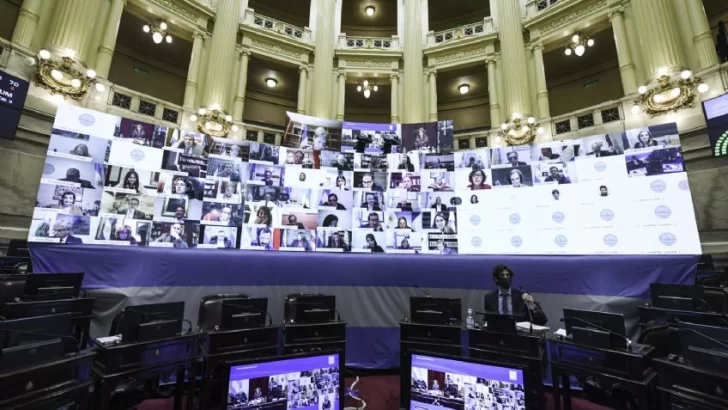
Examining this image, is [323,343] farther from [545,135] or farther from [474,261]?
[545,135]

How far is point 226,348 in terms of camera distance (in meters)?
3.32

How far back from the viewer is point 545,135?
35.1 feet

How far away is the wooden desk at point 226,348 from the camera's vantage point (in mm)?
A: 3186

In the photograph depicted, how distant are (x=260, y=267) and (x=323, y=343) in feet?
7.75

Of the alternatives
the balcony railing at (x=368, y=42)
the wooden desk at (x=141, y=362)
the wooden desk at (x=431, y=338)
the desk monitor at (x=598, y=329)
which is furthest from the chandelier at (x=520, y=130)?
the wooden desk at (x=141, y=362)

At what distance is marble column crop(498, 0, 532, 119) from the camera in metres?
11.0

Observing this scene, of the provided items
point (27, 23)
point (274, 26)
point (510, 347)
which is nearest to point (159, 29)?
point (27, 23)

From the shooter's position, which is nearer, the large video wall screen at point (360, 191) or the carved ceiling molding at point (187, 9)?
the large video wall screen at point (360, 191)

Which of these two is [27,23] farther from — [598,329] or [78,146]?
Result: [598,329]

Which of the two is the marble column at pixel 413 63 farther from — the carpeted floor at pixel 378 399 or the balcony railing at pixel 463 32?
the carpeted floor at pixel 378 399

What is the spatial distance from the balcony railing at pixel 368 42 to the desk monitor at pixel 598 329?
12.8 m

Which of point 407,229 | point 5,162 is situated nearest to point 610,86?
point 407,229

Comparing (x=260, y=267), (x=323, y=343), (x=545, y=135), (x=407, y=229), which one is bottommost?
(x=323, y=343)

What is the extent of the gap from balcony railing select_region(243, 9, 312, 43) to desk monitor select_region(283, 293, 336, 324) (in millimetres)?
12245
